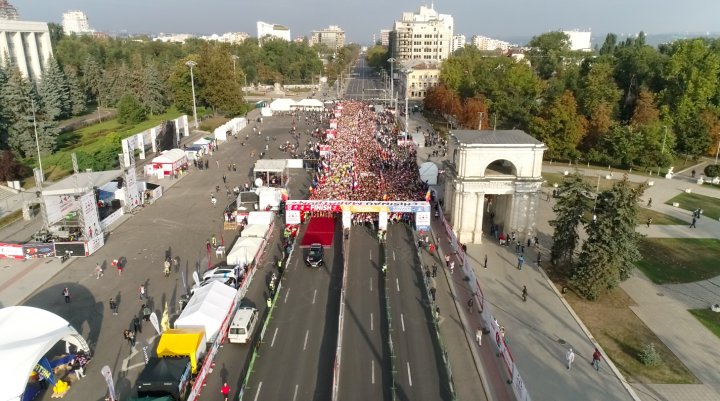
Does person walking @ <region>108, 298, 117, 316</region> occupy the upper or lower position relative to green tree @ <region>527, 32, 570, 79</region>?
lower

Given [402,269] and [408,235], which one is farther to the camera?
[408,235]

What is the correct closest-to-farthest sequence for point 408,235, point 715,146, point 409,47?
point 408,235 → point 715,146 → point 409,47

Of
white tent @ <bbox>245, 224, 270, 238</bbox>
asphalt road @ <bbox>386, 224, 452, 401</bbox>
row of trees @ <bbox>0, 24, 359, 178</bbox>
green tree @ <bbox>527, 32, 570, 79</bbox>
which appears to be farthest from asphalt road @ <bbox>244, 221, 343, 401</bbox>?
green tree @ <bbox>527, 32, 570, 79</bbox>

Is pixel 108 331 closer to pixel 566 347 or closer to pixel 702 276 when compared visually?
pixel 566 347

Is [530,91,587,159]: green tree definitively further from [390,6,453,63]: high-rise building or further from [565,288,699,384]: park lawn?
[390,6,453,63]: high-rise building

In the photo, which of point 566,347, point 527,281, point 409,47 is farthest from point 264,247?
point 409,47

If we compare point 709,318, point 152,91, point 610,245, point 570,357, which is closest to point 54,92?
point 152,91

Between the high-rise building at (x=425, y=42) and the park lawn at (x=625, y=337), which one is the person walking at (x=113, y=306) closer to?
the park lawn at (x=625, y=337)

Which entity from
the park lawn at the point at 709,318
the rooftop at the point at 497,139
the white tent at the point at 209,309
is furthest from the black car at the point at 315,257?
the park lawn at the point at 709,318
